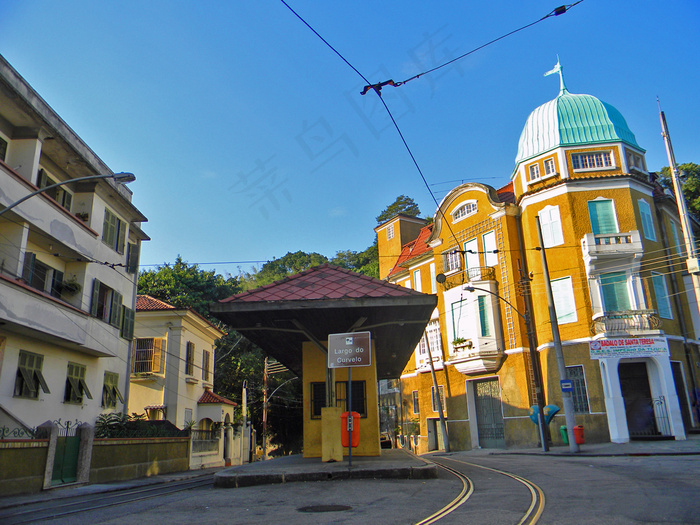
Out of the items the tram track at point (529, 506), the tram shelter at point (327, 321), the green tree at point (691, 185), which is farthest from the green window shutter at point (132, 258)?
the green tree at point (691, 185)

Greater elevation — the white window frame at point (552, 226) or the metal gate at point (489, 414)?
the white window frame at point (552, 226)

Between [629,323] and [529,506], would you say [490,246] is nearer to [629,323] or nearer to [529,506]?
[629,323]

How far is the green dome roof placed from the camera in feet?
92.5

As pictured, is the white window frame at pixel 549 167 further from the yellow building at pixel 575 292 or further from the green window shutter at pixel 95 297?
the green window shutter at pixel 95 297

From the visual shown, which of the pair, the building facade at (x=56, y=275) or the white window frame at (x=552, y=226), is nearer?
the building facade at (x=56, y=275)

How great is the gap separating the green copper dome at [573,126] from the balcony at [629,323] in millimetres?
9004

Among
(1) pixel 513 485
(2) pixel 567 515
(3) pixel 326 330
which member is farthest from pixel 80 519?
(3) pixel 326 330

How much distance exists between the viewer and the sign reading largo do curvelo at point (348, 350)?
37.7 feet

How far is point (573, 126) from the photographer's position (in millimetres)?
28625

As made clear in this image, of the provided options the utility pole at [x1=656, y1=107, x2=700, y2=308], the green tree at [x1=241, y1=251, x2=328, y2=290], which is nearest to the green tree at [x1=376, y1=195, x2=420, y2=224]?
the green tree at [x1=241, y1=251, x2=328, y2=290]

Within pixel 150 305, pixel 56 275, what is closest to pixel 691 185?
pixel 150 305

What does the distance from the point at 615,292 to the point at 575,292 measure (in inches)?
70.8

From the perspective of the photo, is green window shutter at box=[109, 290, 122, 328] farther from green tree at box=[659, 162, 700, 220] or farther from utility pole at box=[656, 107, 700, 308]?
green tree at box=[659, 162, 700, 220]

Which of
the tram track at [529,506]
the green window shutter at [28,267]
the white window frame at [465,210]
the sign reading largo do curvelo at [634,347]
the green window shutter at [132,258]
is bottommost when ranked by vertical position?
the tram track at [529,506]
